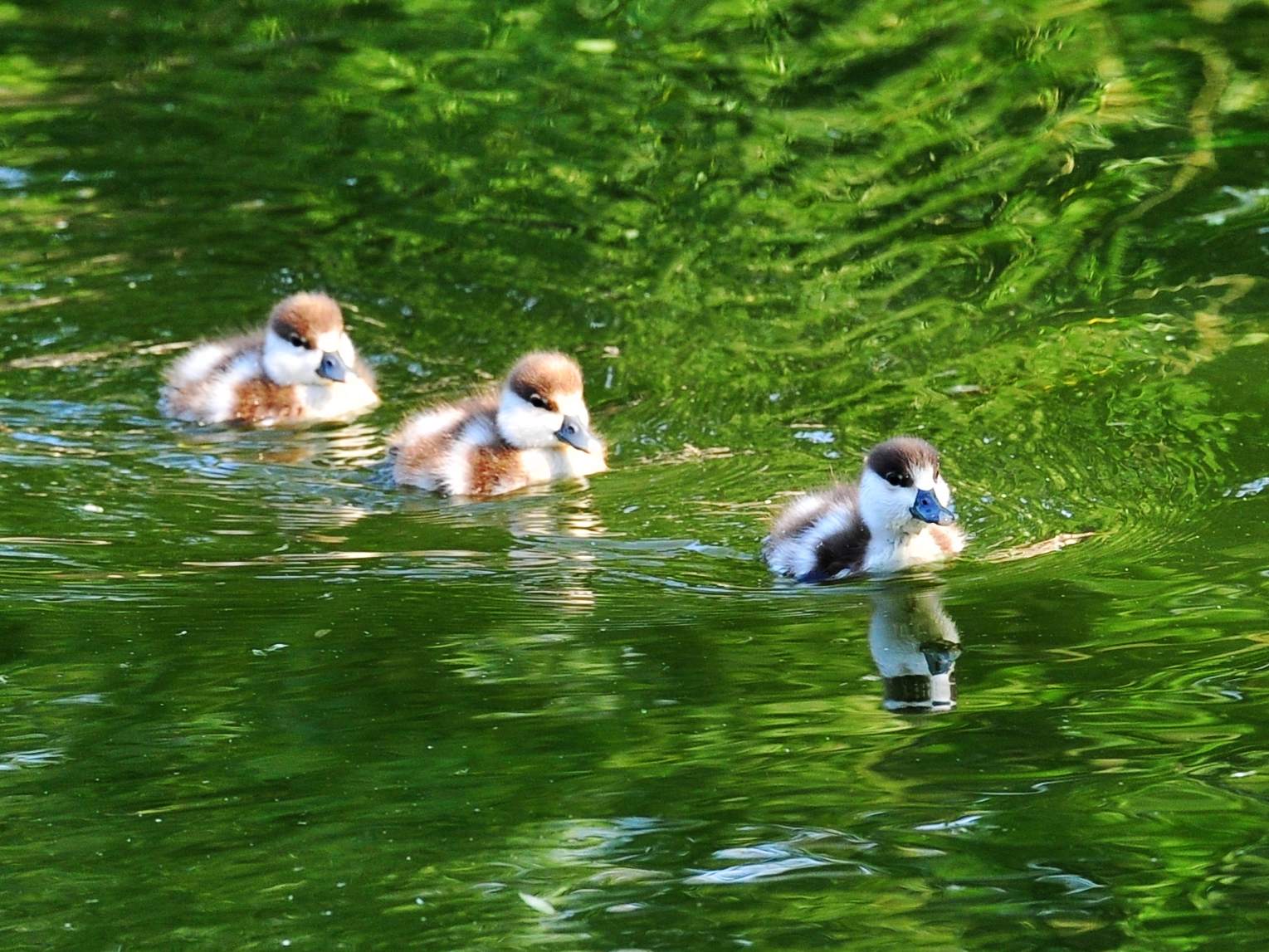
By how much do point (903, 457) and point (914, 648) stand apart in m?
0.89

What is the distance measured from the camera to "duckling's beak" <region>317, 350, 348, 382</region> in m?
7.63

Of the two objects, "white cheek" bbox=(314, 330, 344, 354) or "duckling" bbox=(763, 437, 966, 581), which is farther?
"white cheek" bbox=(314, 330, 344, 354)

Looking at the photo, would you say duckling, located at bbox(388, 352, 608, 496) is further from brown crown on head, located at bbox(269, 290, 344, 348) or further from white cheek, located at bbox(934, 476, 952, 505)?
white cheek, located at bbox(934, 476, 952, 505)

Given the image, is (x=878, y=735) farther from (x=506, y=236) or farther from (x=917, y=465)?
(x=506, y=236)

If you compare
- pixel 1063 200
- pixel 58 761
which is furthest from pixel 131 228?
pixel 58 761

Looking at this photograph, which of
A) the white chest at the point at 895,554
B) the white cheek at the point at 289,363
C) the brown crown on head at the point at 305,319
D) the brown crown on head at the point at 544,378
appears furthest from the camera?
the brown crown on head at the point at 305,319

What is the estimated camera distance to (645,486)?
261 inches

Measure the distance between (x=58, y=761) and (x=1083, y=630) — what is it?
7.32 ft

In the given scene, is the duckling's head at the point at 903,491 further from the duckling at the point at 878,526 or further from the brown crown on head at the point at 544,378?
the brown crown on head at the point at 544,378

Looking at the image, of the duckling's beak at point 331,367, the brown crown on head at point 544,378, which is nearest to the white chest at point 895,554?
the brown crown on head at point 544,378

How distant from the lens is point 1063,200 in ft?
27.9

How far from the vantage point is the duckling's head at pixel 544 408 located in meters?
6.88

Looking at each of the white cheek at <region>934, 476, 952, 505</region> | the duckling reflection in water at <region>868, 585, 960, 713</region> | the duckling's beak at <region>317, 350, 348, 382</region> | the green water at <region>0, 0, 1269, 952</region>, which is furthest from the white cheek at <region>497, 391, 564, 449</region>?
the duckling reflection in water at <region>868, 585, 960, 713</region>

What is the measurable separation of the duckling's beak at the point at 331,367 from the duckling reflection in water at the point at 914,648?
275 cm
